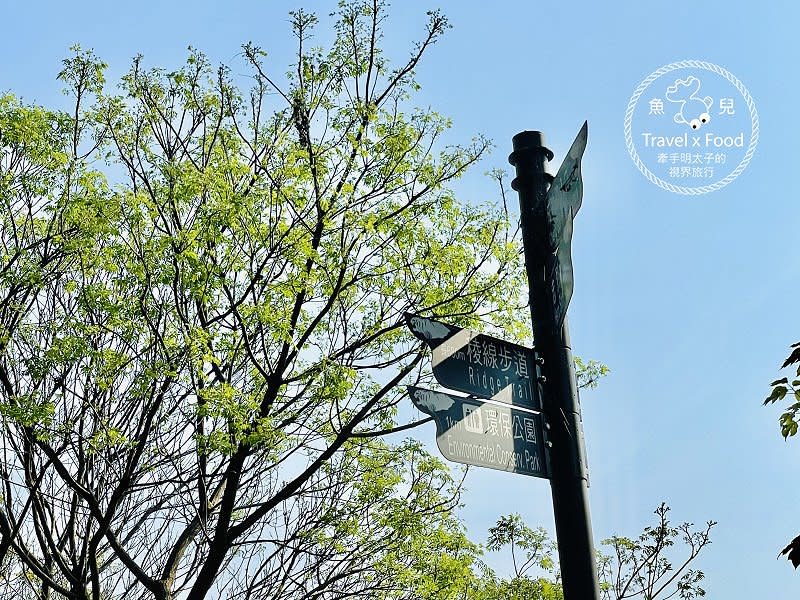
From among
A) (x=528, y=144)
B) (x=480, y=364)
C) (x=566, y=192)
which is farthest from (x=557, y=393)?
(x=528, y=144)

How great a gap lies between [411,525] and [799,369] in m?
5.28

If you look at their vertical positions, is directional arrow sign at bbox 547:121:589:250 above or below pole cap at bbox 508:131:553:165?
below

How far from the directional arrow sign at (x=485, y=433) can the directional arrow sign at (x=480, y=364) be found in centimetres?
5

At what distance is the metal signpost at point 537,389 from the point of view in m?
2.76

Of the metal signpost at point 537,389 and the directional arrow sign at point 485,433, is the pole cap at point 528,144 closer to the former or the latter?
the metal signpost at point 537,389

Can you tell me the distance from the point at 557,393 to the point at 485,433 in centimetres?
29

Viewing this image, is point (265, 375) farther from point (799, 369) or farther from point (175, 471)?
point (799, 369)

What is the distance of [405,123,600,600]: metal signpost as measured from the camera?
9.05 ft

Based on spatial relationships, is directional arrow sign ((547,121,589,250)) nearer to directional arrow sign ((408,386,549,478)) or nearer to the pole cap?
the pole cap

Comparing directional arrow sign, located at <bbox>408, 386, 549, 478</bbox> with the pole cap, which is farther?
the pole cap

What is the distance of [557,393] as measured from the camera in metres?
2.90

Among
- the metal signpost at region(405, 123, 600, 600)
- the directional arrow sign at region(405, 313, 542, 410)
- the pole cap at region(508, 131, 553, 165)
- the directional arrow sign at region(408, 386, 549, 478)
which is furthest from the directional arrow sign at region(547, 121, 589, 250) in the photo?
the directional arrow sign at region(408, 386, 549, 478)

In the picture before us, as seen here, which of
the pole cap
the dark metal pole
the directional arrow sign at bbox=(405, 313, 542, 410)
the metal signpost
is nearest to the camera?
the dark metal pole

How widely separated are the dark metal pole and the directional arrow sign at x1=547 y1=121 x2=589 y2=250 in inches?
2.3
